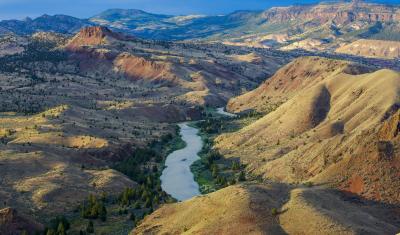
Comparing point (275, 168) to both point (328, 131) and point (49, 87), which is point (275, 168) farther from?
point (49, 87)

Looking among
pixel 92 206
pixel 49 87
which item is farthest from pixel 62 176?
pixel 49 87

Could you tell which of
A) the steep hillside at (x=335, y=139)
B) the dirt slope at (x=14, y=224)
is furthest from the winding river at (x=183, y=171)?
the dirt slope at (x=14, y=224)

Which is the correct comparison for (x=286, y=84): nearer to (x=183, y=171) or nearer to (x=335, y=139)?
(x=183, y=171)

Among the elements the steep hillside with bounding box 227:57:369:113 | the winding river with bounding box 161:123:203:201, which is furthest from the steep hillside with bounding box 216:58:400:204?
the steep hillside with bounding box 227:57:369:113

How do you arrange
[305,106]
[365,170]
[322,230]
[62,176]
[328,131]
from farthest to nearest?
[305,106]
[328,131]
[62,176]
[365,170]
[322,230]

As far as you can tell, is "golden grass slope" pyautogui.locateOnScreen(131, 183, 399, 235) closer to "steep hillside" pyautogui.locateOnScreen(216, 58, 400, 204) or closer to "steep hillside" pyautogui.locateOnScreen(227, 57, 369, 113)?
"steep hillside" pyautogui.locateOnScreen(216, 58, 400, 204)

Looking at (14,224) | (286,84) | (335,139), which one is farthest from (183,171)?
(286,84)

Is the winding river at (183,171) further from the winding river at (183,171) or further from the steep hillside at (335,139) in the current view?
the steep hillside at (335,139)
